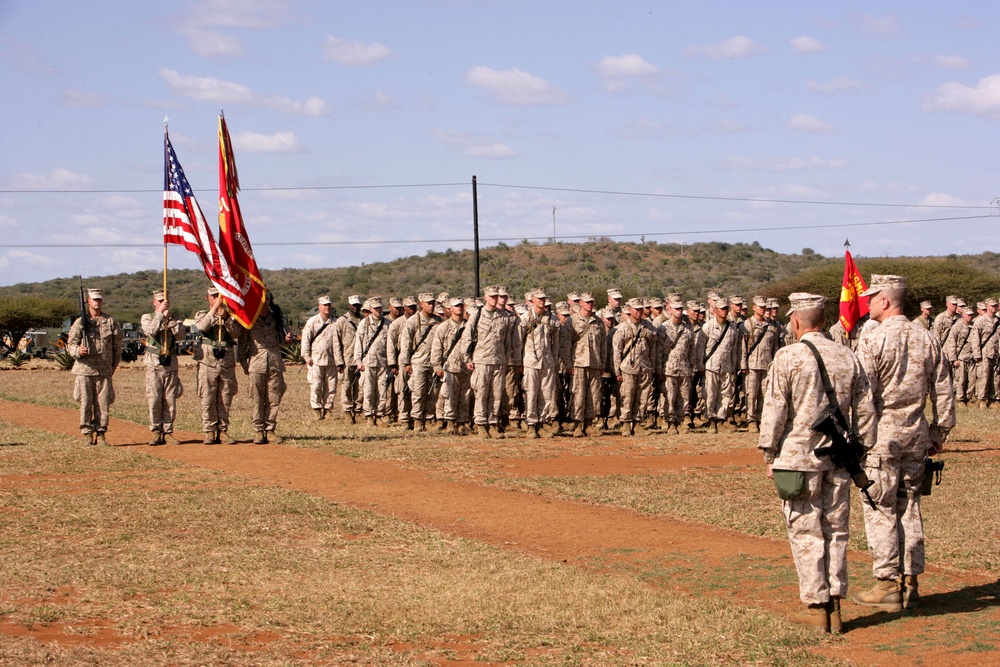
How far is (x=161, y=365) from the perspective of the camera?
53.6 ft

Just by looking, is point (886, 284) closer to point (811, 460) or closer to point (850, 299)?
point (811, 460)

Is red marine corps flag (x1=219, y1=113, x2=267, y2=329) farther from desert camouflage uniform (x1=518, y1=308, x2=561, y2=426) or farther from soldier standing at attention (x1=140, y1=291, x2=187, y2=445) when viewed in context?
desert camouflage uniform (x1=518, y1=308, x2=561, y2=426)

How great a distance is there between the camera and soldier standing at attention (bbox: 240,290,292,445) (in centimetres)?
1656

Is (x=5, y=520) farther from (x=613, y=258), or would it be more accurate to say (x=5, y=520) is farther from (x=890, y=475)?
(x=613, y=258)

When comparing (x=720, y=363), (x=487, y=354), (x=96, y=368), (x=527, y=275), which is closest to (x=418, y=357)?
(x=487, y=354)

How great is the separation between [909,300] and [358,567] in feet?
149

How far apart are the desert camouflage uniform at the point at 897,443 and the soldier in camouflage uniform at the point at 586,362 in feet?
36.0

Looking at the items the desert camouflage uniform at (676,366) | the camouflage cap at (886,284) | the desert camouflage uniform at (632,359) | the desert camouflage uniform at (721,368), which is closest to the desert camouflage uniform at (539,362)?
the desert camouflage uniform at (632,359)

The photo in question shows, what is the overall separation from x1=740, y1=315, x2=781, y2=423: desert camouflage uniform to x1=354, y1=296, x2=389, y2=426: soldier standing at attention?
600cm

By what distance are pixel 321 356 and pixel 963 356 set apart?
13697 mm

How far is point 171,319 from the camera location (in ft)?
54.6

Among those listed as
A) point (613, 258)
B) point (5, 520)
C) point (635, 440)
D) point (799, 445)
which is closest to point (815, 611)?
point (799, 445)

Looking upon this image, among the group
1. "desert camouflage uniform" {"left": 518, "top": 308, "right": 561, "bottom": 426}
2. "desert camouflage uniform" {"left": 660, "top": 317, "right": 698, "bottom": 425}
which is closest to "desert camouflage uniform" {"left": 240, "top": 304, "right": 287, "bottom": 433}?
"desert camouflage uniform" {"left": 518, "top": 308, "right": 561, "bottom": 426}

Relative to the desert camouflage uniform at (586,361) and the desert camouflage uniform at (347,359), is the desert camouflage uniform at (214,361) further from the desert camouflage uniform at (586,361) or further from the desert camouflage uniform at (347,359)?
the desert camouflage uniform at (586,361)
